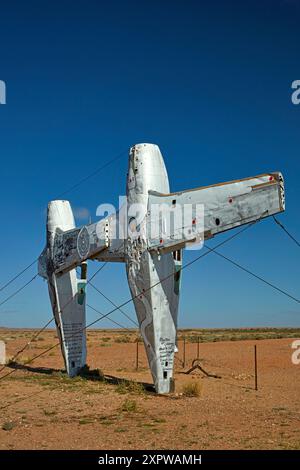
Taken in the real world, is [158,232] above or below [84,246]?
below

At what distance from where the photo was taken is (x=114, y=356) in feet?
88.0

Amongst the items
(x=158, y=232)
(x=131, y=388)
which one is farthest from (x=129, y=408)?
(x=158, y=232)

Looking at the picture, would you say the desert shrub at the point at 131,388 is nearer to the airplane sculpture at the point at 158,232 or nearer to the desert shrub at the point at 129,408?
the airplane sculpture at the point at 158,232

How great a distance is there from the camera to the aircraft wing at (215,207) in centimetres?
1134

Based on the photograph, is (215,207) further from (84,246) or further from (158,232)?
(84,246)

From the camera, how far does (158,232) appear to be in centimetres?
1325

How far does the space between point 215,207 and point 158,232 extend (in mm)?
1890

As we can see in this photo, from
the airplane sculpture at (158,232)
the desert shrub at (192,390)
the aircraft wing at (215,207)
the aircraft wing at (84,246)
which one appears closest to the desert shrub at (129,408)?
the airplane sculpture at (158,232)

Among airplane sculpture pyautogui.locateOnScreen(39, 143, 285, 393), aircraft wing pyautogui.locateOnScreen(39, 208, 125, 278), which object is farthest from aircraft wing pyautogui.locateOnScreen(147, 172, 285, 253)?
aircraft wing pyautogui.locateOnScreen(39, 208, 125, 278)

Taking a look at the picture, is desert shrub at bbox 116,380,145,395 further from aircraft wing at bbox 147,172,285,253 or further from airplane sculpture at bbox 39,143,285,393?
aircraft wing at bbox 147,172,285,253

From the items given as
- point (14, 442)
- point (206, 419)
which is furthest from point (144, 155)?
point (14, 442)

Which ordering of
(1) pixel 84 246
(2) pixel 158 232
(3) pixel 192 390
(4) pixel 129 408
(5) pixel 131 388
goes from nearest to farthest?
1. (4) pixel 129 408
2. (3) pixel 192 390
3. (2) pixel 158 232
4. (5) pixel 131 388
5. (1) pixel 84 246

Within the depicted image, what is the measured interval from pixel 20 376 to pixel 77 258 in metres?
4.71
